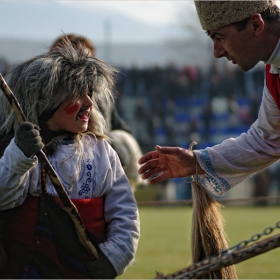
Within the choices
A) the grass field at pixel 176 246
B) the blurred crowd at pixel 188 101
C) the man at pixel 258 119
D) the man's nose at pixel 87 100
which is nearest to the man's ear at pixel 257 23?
the man at pixel 258 119

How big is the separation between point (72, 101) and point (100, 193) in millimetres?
426

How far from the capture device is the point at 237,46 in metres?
3.07

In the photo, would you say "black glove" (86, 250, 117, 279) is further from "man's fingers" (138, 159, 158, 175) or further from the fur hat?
the fur hat

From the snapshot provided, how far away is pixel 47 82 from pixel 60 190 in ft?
1.67

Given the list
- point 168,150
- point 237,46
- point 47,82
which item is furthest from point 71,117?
point 237,46

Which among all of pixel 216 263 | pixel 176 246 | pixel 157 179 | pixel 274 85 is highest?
pixel 274 85

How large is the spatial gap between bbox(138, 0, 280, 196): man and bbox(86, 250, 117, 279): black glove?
0.67 metres

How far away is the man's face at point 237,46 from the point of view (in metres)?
3.07

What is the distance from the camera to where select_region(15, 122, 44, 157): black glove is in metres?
2.61

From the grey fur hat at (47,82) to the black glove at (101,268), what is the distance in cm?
66

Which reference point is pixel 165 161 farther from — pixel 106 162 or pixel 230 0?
pixel 230 0

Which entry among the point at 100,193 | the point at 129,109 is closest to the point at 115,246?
the point at 100,193

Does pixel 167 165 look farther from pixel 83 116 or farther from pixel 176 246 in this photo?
pixel 176 246

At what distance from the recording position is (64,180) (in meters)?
2.91
